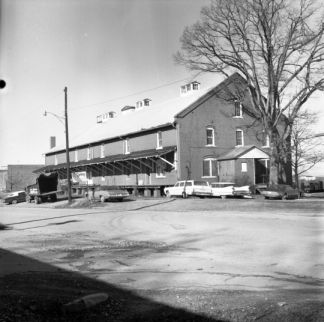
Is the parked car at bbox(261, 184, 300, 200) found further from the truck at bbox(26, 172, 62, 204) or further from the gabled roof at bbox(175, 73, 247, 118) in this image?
the truck at bbox(26, 172, 62, 204)

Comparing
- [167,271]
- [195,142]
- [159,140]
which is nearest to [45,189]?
[159,140]

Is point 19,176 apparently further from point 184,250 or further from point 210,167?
point 184,250

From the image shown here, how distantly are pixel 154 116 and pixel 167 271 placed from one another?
3980 centimetres

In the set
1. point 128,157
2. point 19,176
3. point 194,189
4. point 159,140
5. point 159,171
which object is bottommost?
point 194,189

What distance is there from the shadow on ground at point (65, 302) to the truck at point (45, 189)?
37.4 meters

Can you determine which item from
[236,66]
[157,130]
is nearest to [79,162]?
[157,130]

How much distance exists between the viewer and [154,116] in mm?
48750

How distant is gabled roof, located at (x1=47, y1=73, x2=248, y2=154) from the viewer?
43.5 meters

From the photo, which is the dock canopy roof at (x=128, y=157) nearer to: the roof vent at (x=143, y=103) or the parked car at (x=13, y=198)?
the parked car at (x=13, y=198)

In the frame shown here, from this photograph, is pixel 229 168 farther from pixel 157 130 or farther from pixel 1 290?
pixel 1 290

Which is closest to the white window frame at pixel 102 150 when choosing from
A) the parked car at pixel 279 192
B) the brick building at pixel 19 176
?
the parked car at pixel 279 192

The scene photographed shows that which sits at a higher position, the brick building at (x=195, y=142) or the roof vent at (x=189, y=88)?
the roof vent at (x=189, y=88)

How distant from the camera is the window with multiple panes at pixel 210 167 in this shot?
43688 millimetres

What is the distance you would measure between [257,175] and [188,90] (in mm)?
12423
